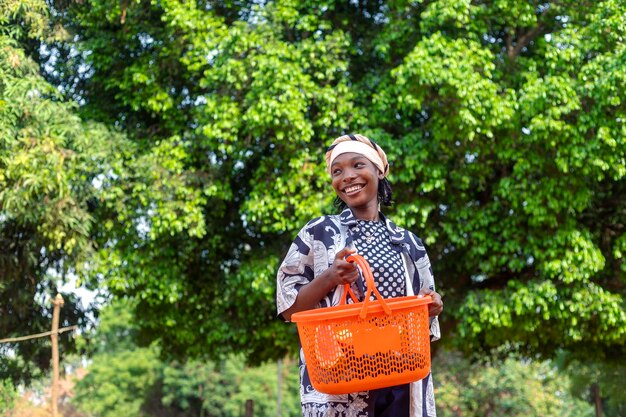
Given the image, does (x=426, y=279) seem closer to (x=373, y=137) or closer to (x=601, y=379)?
(x=373, y=137)

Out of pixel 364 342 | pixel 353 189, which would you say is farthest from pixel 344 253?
pixel 353 189

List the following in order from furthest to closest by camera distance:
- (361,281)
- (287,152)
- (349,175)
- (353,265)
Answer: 1. (287,152)
2. (349,175)
3. (361,281)
4. (353,265)

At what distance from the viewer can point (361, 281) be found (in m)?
3.26

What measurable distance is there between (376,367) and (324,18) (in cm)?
1044

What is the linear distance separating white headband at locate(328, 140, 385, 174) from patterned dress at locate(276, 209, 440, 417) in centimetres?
22

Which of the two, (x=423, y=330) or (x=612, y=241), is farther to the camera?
(x=612, y=241)

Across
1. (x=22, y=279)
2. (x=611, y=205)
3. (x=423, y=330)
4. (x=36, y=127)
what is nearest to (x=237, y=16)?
(x=36, y=127)

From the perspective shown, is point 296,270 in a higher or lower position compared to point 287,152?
lower

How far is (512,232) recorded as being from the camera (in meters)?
11.9

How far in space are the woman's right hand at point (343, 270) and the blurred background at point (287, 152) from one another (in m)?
8.05

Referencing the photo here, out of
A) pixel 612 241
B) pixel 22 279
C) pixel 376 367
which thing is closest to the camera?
pixel 376 367

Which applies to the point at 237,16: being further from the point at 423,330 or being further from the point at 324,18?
the point at 423,330

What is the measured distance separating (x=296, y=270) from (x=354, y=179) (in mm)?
407

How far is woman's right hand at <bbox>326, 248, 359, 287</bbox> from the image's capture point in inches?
119
